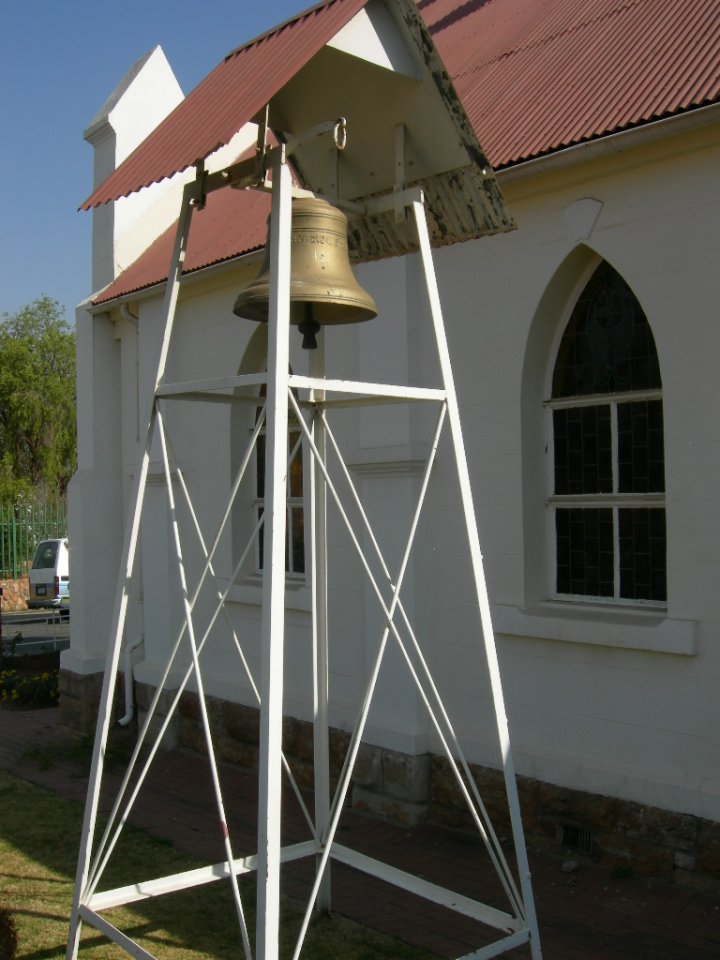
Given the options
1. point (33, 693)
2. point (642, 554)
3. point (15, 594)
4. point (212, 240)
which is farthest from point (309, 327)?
point (15, 594)

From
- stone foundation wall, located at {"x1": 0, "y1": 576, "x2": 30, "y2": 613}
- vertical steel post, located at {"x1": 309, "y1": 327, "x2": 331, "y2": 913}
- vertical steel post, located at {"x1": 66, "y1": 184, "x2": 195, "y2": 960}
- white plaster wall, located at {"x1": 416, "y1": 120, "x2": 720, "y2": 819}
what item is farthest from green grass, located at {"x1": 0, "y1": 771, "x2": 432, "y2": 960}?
stone foundation wall, located at {"x1": 0, "y1": 576, "x2": 30, "y2": 613}

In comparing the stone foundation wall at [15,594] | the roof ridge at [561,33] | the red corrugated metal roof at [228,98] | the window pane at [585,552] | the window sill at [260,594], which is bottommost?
the stone foundation wall at [15,594]

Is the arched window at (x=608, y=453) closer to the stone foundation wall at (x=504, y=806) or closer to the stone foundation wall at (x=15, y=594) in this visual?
the stone foundation wall at (x=504, y=806)

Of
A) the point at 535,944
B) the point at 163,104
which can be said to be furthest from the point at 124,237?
the point at 535,944

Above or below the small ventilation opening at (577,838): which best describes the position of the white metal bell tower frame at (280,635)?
above

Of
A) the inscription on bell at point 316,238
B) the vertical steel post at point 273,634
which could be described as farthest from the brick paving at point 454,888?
the inscription on bell at point 316,238

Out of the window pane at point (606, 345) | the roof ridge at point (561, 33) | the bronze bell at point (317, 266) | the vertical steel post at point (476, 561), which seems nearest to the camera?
the vertical steel post at point (476, 561)

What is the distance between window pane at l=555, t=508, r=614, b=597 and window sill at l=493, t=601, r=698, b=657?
170mm

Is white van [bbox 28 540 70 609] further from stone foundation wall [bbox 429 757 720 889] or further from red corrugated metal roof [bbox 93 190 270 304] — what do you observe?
stone foundation wall [bbox 429 757 720 889]

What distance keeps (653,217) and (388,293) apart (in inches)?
84.5

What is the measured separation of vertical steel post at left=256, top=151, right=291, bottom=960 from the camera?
368 centimetres

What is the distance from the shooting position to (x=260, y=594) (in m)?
9.39

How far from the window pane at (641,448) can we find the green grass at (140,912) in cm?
307

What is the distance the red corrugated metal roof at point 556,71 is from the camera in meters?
6.18
